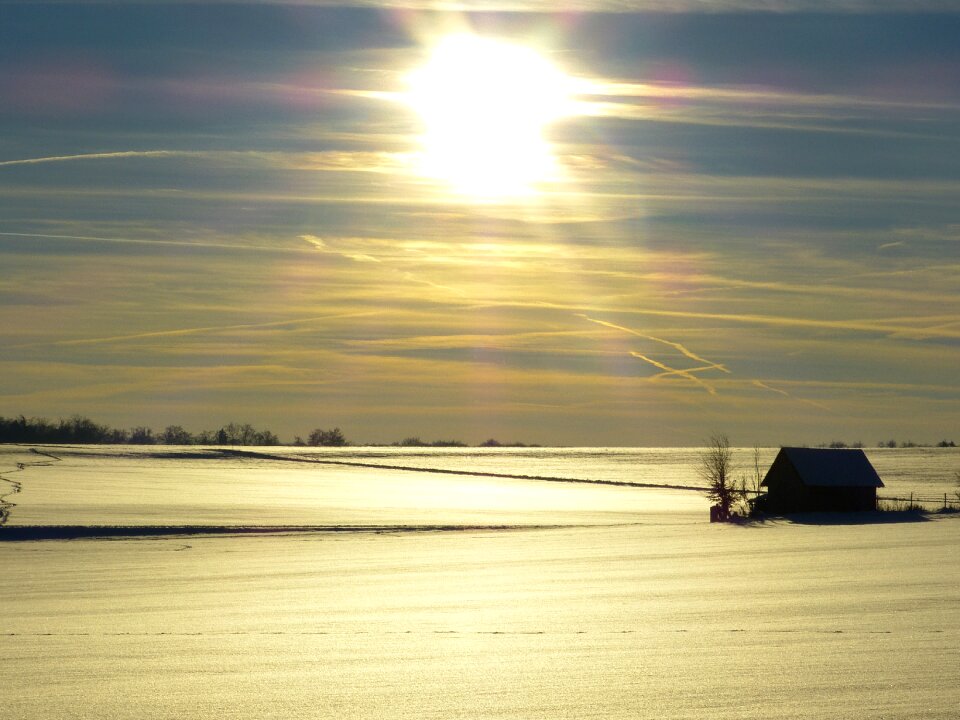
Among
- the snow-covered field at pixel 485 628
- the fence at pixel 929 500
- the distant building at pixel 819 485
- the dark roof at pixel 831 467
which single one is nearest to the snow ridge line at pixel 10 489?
the snow-covered field at pixel 485 628

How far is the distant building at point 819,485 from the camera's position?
57.2 metres

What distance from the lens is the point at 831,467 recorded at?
191 feet

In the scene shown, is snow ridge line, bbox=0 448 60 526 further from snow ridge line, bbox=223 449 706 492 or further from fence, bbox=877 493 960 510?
fence, bbox=877 493 960 510

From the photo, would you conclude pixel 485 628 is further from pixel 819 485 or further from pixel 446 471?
pixel 446 471

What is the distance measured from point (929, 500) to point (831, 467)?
43.6 feet

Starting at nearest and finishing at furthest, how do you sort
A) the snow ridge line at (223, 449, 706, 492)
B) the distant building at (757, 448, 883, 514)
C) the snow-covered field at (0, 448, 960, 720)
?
the snow-covered field at (0, 448, 960, 720), the distant building at (757, 448, 883, 514), the snow ridge line at (223, 449, 706, 492)

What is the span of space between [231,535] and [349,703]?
31.2m

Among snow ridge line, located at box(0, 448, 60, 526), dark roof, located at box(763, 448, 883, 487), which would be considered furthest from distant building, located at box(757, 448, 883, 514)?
snow ridge line, located at box(0, 448, 60, 526)

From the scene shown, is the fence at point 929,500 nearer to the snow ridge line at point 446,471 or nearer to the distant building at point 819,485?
the distant building at point 819,485

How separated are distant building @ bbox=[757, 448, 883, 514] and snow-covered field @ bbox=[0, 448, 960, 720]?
843 inches

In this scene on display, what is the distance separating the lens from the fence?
61312 millimetres

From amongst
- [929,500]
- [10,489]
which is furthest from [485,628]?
[929,500]

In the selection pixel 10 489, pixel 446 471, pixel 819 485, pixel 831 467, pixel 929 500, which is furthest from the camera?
pixel 446 471

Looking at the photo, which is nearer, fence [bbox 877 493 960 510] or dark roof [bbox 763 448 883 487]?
dark roof [bbox 763 448 883 487]
